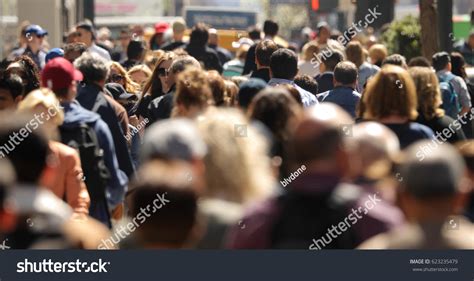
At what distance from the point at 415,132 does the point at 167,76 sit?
3099 mm

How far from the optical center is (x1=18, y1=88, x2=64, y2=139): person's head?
8023 mm

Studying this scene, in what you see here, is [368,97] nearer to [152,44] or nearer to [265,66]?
[265,66]

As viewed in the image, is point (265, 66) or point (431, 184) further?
point (265, 66)

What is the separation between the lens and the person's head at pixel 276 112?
24.2 feet

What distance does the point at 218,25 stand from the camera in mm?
45156

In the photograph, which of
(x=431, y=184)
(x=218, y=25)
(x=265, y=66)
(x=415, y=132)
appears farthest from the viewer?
(x=218, y=25)

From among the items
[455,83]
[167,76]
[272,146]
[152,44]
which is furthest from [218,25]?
[272,146]

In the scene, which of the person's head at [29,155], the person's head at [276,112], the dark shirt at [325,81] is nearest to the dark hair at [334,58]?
the dark shirt at [325,81]

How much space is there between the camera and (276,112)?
291 inches

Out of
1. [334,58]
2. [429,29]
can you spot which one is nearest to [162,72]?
[334,58]

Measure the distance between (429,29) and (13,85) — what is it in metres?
9.11

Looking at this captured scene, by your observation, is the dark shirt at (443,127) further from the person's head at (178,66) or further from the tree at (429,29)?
the tree at (429,29)

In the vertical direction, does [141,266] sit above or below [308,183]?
below

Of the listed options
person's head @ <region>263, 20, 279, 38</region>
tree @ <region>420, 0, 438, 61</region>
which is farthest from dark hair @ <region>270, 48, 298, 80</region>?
person's head @ <region>263, 20, 279, 38</region>
